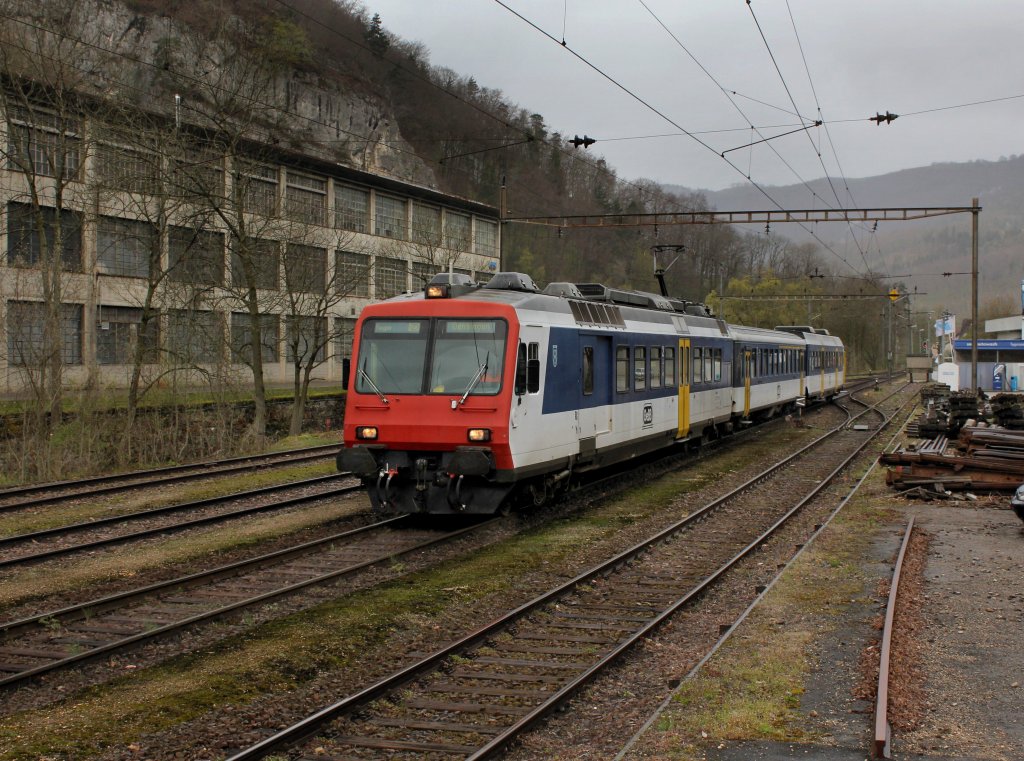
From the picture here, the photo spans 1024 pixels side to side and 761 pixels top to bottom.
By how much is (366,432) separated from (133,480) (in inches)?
301

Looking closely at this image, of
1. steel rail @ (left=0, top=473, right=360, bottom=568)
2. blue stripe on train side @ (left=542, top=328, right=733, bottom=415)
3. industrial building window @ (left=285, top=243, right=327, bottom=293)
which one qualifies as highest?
industrial building window @ (left=285, top=243, right=327, bottom=293)

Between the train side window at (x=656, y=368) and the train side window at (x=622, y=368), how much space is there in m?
1.46

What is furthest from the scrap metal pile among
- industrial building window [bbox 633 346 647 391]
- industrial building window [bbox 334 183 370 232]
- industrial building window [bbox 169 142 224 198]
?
industrial building window [bbox 334 183 370 232]

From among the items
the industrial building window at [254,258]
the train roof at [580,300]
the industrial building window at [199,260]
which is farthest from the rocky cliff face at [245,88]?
the train roof at [580,300]

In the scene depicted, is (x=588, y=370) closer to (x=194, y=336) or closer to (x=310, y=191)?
(x=194, y=336)

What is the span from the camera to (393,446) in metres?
12.8

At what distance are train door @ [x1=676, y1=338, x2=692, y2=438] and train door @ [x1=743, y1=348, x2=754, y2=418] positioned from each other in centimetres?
617

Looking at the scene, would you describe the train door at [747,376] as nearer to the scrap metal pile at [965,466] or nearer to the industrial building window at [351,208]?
the scrap metal pile at [965,466]

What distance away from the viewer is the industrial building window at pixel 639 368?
17.2 metres

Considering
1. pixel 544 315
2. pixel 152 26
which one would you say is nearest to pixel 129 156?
pixel 544 315

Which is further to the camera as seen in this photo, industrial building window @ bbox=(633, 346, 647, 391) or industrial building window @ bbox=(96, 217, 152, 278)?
industrial building window @ bbox=(96, 217, 152, 278)

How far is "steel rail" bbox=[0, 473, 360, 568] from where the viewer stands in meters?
11.4

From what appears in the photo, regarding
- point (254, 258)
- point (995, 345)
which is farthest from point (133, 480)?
point (995, 345)

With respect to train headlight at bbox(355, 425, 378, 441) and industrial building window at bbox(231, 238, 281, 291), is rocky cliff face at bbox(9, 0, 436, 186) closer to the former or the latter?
industrial building window at bbox(231, 238, 281, 291)
